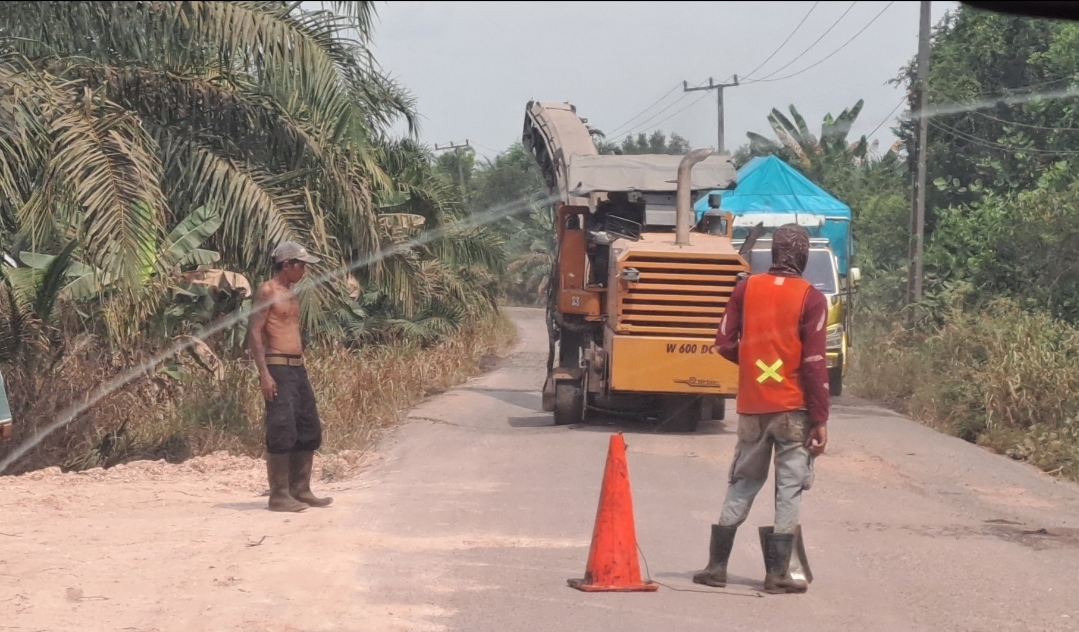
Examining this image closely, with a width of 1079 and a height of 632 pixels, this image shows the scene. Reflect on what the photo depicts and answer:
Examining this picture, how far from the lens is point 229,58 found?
471 inches

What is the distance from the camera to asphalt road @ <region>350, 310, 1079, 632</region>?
259 inches

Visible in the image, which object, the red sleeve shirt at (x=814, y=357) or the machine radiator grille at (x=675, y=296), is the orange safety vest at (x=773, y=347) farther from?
the machine radiator grille at (x=675, y=296)

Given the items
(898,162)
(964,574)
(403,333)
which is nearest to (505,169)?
(898,162)

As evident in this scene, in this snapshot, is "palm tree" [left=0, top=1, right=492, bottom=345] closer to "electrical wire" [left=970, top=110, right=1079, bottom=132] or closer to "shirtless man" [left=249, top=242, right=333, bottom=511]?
"shirtless man" [left=249, top=242, right=333, bottom=511]

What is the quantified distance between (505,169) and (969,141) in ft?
84.6

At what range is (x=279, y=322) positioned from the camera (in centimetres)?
938

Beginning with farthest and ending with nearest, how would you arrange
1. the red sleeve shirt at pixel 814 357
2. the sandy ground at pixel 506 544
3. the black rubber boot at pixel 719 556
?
1. the black rubber boot at pixel 719 556
2. the red sleeve shirt at pixel 814 357
3. the sandy ground at pixel 506 544

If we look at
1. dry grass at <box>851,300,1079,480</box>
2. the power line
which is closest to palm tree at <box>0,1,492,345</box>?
dry grass at <box>851,300,1079,480</box>

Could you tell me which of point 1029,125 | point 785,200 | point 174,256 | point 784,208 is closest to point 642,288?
point 174,256

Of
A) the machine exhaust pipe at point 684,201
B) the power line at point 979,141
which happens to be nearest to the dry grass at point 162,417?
the machine exhaust pipe at point 684,201

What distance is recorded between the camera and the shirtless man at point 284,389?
30.3ft

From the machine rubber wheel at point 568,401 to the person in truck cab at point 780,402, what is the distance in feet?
23.6

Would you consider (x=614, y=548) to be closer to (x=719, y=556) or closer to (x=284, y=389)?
(x=719, y=556)

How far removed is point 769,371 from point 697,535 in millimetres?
1961
